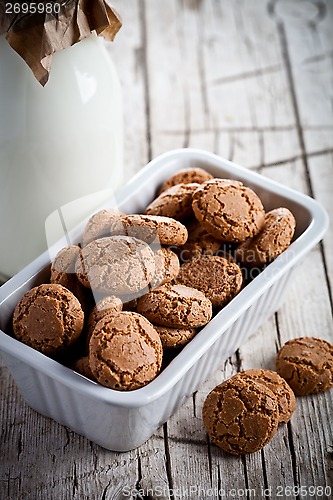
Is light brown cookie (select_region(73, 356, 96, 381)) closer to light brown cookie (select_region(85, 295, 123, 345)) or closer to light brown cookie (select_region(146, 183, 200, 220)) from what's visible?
light brown cookie (select_region(85, 295, 123, 345))

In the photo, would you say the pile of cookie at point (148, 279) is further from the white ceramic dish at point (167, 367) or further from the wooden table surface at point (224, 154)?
the wooden table surface at point (224, 154)

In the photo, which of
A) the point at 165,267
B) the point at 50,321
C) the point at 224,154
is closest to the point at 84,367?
the point at 50,321

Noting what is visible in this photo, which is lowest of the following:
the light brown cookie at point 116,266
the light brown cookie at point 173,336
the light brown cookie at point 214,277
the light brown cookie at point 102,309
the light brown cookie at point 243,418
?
the light brown cookie at point 243,418

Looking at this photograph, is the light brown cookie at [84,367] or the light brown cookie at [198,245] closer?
the light brown cookie at [84,367]

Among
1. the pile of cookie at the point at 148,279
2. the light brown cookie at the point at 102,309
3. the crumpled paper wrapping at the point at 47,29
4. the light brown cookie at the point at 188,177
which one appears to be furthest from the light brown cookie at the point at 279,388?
the crumpled paper wrapping at the point at 47,29

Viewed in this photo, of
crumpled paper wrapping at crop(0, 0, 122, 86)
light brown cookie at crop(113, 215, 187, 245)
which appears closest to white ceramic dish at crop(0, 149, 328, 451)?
Answer: light brown cookie at crop(113, 215, 187, 245)

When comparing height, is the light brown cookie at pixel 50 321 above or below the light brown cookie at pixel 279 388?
above

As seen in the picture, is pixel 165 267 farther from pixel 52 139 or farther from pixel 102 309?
pixel 52 139
